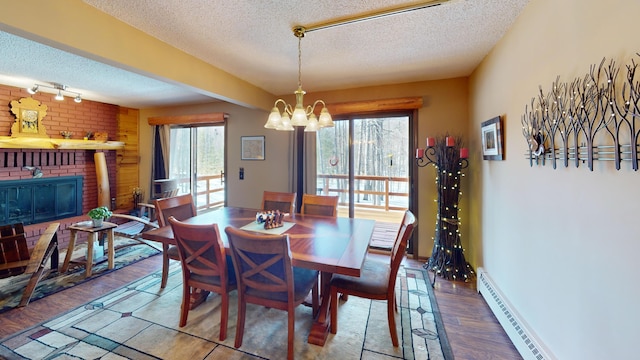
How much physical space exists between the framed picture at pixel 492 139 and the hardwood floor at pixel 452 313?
1.42m

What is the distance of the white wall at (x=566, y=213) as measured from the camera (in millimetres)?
1077

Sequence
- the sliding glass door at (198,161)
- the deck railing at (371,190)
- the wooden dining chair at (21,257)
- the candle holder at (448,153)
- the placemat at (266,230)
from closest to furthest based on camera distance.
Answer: the placemat at (266,230) < the wooden dining chair at (21,257) < the candle holder at (448,153) < the deck railing at (371,190) < the sliding glass door at (198,161)

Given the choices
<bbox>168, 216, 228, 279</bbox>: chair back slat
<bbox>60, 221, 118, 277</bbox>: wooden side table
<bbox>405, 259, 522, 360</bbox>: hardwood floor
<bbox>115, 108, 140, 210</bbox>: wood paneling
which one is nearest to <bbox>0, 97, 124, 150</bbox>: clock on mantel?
<bbox>115, 108, 140, 210</bbox>: wood paneling

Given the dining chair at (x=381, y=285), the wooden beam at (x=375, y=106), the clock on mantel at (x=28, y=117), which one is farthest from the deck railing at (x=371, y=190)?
the clock on mantel at (x=28, y=117)

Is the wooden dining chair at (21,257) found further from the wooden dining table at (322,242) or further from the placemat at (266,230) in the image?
the placemat at (266,230)

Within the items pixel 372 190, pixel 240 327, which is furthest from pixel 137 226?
pixel 372 190

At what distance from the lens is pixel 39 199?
4.15 meters

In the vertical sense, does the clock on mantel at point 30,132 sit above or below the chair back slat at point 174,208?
above

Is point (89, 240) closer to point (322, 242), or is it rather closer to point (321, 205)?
point (321, 205)

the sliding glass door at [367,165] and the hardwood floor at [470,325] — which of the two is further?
the sliding glass door at [367,165]

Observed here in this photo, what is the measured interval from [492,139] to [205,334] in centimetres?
302

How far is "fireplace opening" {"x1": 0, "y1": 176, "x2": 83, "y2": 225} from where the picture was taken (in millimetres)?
3846

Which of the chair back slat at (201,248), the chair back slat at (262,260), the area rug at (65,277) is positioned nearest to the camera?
the chair back slat at (262,260)

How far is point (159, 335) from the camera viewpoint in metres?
2.00
